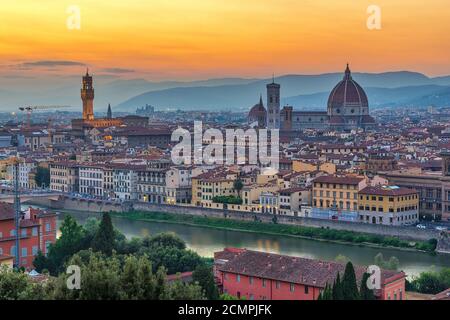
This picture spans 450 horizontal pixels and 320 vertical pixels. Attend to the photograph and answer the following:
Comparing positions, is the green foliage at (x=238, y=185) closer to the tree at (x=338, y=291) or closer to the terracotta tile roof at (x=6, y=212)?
the terracotta tile roof at (x=6, y=212)

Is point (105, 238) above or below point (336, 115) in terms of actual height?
below

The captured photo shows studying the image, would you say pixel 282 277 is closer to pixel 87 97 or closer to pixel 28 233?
pixel 28 233

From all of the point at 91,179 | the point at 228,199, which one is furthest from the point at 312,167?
the point at 91,179

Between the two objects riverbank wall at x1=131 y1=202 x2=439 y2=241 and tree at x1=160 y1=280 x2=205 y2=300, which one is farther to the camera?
Answer: riverbank wall at x1=131 y1=202 x2=439 y2=241

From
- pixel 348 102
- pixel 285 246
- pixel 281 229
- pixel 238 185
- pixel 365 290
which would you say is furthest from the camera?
pixel 348 102

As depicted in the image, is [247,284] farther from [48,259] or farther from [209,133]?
[209,133]

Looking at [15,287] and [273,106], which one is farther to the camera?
[273,106]

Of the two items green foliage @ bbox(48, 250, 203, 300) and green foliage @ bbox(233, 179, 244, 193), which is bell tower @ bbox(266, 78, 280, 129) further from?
green foliage @ bbox(48, 250, 203, 300)

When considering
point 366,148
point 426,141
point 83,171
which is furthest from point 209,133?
point 83,171

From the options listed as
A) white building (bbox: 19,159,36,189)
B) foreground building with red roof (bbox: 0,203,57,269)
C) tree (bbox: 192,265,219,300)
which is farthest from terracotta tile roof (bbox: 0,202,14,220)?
A: white building (bbox: 19,159,36,189)
